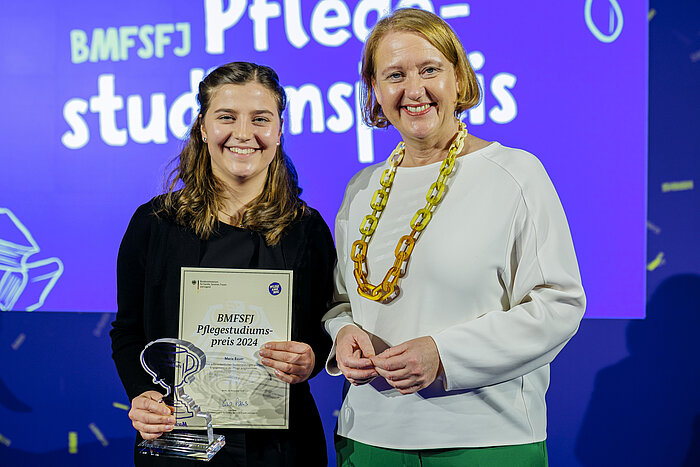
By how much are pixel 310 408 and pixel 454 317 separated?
0.47 m

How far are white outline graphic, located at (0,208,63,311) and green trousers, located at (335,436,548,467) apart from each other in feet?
7.10

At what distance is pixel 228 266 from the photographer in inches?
53.9

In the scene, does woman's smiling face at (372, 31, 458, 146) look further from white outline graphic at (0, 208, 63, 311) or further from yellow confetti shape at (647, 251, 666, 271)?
white outline graphic at (0, 208, 63, 311)

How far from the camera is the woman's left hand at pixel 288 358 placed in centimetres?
129

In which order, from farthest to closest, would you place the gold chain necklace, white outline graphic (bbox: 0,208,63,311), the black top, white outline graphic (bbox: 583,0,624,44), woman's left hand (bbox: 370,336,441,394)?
white outline graphic (bbox: 0,208,63,311), white outline graphic (bbox: 583,0,624,44), the black top, the gold chain necklace, woman's left hand (bbox: 370,336,441,394)

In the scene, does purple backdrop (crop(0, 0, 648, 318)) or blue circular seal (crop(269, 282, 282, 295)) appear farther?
purple backdrop (crop(0, 0, 648, 318))

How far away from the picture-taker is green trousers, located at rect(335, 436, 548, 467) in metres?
1.20

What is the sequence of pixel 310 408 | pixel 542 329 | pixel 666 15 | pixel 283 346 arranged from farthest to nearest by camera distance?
pixel 666 15 → pixel 310 408 → pixel 283 346 → pixel 542 329

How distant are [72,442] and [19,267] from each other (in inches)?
34.5

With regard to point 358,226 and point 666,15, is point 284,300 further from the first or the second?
point 666,15

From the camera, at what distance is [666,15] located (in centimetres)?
261

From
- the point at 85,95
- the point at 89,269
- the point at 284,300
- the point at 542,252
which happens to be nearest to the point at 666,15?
the point at 542,252

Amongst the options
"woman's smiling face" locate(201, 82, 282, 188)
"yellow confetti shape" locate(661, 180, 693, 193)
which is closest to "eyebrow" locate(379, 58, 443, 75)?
"woman's smiling face" locate(201, 82, 282, 188)

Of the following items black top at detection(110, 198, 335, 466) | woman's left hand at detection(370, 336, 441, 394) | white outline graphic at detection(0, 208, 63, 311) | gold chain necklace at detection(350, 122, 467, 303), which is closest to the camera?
woman's left hand at detection(370, 336, 441, 394)
